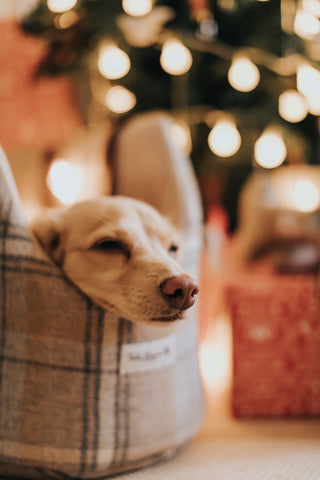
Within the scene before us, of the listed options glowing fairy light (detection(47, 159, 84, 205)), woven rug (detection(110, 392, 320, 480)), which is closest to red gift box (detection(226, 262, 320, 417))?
woven rug (detection(110, 392, 320, 480))

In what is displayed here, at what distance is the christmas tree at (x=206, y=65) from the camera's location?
7.21 feet

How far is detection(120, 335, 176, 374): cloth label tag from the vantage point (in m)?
0.92

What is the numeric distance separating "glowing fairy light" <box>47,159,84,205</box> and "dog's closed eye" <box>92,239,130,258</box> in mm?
848

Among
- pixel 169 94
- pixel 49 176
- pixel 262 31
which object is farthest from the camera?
pixel 169 94

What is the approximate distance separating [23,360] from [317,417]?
0.93m

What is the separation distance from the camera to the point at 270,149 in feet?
7.33

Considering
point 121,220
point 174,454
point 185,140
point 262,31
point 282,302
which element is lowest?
point 174,454

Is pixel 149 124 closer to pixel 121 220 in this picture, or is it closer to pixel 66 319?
pixel 121 220

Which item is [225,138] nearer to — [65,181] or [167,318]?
[65,181]

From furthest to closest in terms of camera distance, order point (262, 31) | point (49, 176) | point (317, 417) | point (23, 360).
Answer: point (262, 31)
point (49, 176)
point (317, 417)
point (23, 360)

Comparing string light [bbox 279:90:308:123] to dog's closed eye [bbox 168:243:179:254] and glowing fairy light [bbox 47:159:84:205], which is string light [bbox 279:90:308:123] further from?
dog's closed eye [bbox 168:243:179:254]

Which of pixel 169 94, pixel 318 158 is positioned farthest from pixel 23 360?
pixel 318 158

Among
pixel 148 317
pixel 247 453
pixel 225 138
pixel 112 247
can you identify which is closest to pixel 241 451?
pixel 247 453

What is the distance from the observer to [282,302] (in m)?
1.34
